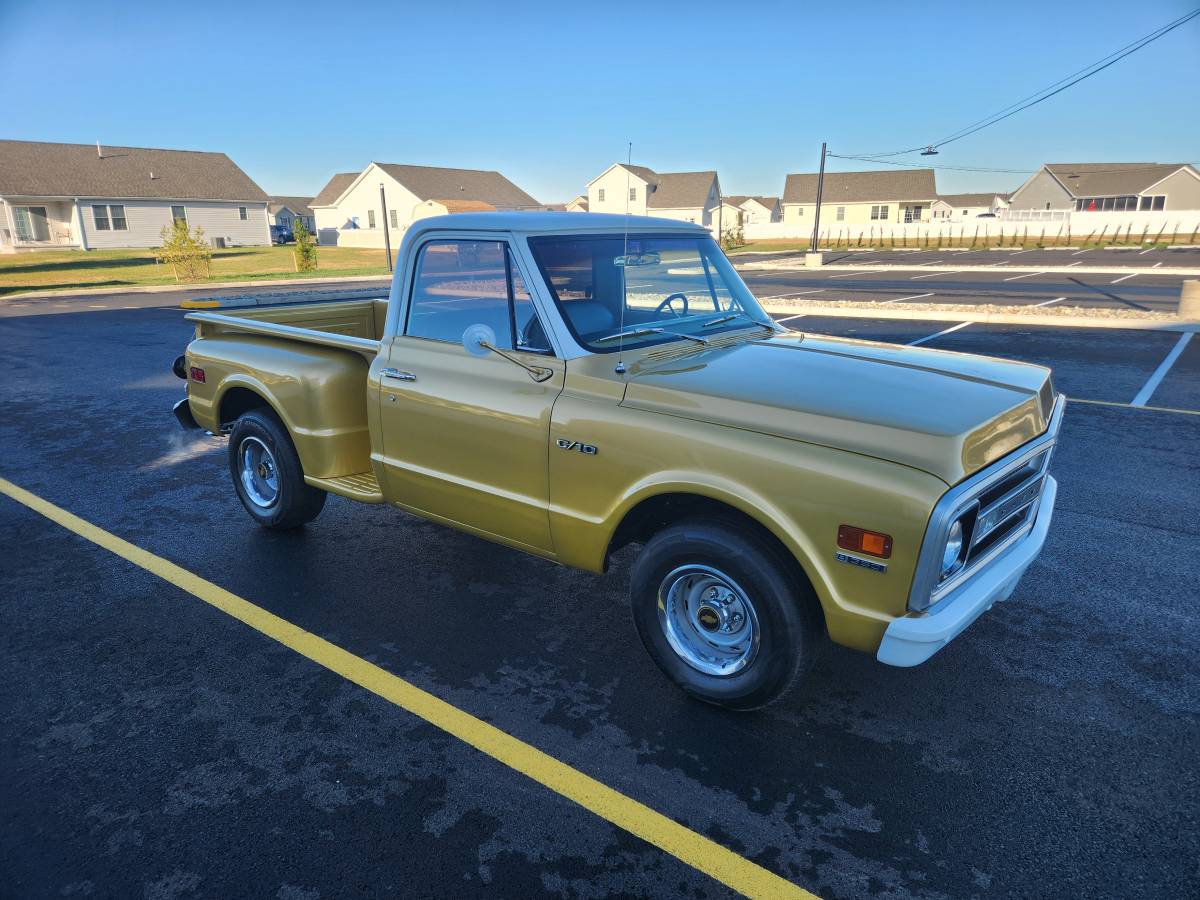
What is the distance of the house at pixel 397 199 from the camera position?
197ft

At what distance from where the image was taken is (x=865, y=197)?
7769cm

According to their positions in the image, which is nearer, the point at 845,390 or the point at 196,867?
the point at 196,867

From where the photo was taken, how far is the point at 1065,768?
3127 millimetres

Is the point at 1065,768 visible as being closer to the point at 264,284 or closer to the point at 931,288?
the point at 931,288

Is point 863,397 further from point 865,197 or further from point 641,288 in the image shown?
point 865,197

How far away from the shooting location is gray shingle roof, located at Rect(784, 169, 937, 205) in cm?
7619

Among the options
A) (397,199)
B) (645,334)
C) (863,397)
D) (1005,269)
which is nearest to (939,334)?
(645,334)

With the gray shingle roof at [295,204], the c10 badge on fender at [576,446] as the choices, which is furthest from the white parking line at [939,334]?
the gray shingle roof at [295,204]

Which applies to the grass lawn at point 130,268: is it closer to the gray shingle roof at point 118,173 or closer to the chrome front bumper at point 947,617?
the gray shingle roof at point 118,173

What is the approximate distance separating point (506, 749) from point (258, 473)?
3.27 metres

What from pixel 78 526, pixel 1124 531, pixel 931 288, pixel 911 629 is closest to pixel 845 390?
pixel 911 629

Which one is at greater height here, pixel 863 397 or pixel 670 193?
pixel 670 193

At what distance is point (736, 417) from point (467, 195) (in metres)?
65.8

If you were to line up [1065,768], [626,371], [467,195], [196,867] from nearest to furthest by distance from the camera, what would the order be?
[196,867] → [1065,768] → [626,371] → [467,195]
